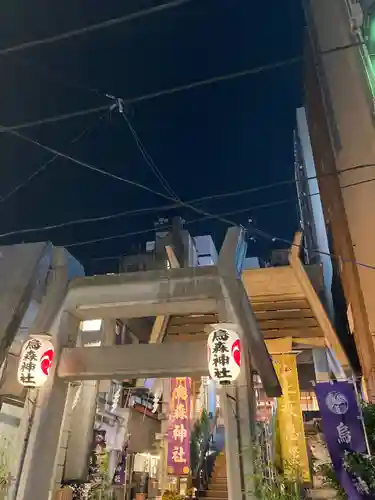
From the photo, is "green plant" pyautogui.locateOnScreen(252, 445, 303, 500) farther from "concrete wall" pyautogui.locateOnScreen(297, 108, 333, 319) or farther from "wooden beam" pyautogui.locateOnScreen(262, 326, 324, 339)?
"concrete wall" pyautogui.locateOnScreen(297, 108, 333, 319)

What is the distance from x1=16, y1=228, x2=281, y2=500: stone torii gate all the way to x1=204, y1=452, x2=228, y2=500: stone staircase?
10.1 metres

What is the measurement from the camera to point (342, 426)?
23.7 feet

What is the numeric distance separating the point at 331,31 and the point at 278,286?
876 cm

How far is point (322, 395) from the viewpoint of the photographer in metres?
7.65

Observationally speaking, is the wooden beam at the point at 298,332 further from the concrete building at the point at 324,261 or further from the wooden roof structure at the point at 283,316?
the concrete building at the point at 324,261

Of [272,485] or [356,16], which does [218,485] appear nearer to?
[272,485]

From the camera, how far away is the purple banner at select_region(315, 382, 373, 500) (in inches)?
260

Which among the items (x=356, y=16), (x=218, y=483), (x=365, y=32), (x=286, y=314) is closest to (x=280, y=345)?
(x=286, y=314)

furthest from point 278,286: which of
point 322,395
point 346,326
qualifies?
point 346,326

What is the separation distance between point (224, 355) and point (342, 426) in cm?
237

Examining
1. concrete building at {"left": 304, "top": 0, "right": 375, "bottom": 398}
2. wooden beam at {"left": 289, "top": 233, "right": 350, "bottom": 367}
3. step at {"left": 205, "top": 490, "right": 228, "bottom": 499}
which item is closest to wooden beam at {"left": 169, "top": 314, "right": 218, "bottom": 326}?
wooden beam at {"left": 289, "top": 233, "right": 350, "bottom": 367}

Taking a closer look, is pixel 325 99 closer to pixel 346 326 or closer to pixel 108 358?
pixel 346 326

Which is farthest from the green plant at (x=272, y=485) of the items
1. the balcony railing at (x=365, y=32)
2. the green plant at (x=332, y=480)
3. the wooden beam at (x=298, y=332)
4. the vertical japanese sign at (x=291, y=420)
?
the balcony railing at (x=365, y=32)

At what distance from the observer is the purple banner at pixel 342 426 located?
21.7ft
